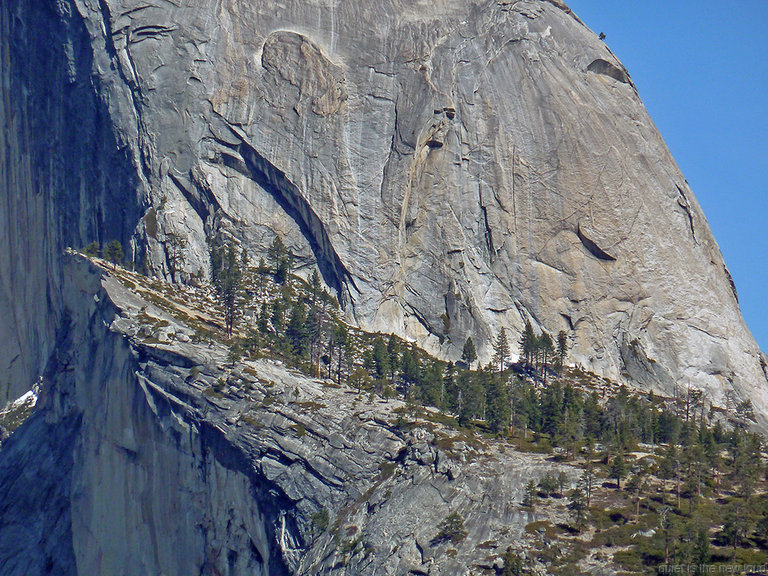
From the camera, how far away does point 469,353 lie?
131750mm

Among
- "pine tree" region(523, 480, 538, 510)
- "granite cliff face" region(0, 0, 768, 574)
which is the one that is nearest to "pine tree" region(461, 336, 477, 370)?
"granite cliff face" region(0, 0, 768, 574)

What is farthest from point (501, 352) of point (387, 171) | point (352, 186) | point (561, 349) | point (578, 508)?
point (578, 508)

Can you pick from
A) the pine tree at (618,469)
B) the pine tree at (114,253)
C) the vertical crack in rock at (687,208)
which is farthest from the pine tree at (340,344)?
the vertical crack in rock at (687,208)

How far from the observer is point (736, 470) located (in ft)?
352

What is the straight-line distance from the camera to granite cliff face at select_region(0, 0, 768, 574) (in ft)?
429

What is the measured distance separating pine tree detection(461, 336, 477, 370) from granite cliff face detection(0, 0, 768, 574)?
2.02m

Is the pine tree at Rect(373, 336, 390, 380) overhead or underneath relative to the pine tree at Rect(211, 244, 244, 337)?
underneath

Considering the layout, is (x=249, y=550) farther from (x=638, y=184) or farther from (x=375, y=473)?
(x=638, y=184)

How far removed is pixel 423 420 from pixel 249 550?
16133 mm

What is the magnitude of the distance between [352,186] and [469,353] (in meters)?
19.6

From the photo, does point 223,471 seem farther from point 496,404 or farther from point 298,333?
point 496,404

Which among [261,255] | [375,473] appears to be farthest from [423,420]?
[261,255]

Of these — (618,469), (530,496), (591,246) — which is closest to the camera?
(530,496)

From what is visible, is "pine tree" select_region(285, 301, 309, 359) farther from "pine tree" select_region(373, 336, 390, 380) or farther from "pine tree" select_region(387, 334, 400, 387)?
"pine tree" select_region(387, 334, 400, 387)
